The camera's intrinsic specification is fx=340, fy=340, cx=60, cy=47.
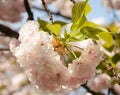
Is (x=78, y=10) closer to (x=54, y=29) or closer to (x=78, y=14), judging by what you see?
(x=78, y=14)

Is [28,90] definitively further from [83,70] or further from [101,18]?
[83,70]

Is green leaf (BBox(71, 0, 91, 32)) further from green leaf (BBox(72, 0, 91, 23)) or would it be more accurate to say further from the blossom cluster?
the blossom cluster

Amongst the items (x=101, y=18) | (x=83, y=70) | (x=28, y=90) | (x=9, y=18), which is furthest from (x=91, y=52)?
(x=101, y=18)

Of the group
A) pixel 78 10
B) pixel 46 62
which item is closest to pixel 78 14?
pixel 78 10

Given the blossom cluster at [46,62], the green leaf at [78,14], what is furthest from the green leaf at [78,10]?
the blossom cluster at [46,62]

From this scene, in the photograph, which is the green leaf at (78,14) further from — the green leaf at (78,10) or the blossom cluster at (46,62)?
the blossom cluster at (46,62)

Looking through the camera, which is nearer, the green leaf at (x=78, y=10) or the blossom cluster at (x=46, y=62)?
the blossom cluster at (x=46, y=62)

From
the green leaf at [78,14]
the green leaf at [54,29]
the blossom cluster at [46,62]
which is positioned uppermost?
the green leaf at [78,14]

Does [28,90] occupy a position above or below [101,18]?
below
